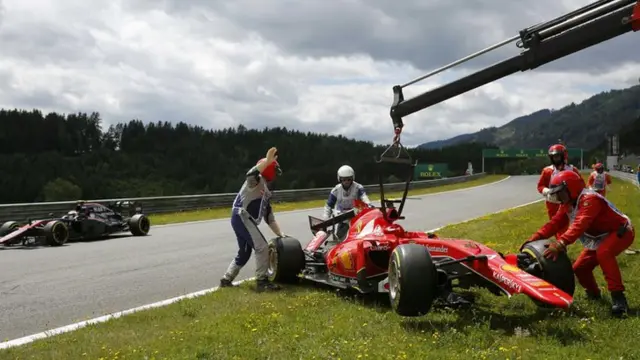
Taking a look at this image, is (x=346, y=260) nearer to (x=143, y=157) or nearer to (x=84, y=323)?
(x=84, y=323)

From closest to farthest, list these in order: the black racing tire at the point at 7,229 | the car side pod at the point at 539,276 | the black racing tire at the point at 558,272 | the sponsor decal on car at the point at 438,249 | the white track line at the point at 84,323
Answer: the car side pod at the point at 539,276, the white track line at the point at 84,323, the black racing tire at the point at 558,272, the sponsor decal on car at the point at 438,249, the black racing tire at the point at 7,229

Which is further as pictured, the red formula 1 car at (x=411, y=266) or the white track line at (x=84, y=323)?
the white track line at (x=84, y=323)

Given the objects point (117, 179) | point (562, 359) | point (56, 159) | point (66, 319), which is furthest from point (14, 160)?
point (562, 359)

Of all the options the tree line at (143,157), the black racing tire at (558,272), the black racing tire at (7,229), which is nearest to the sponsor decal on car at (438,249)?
the black racing tire at (558,272)

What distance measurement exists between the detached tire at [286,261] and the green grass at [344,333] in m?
1.24

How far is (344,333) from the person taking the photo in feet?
21.5

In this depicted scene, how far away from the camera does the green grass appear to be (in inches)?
233

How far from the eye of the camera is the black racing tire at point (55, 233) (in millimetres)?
15773

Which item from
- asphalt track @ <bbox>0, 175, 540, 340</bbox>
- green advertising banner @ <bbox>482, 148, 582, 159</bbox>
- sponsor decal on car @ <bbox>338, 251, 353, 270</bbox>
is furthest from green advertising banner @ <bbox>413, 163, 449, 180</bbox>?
sponsor decal on car @ <bbox>338, 251, 353, 270</bbox>

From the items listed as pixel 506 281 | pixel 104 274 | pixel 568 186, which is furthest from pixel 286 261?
pixel 568 186

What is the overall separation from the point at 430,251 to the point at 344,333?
1.78 meters

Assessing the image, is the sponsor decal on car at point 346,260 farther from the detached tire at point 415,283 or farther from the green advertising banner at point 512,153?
the green advertising banner at point 512,153

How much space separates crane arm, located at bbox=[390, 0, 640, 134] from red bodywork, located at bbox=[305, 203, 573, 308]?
1.24 m

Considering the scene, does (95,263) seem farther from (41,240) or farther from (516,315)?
(516,315)
